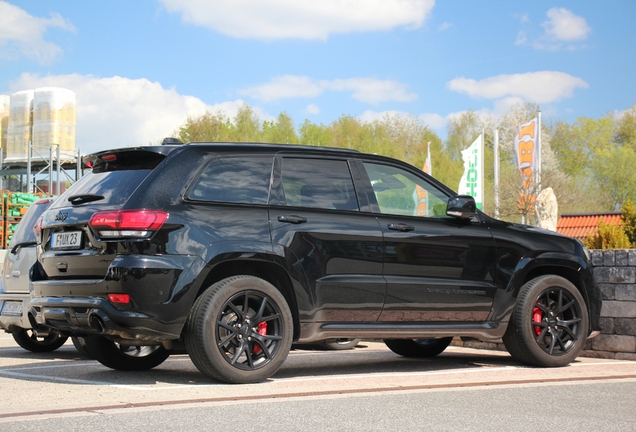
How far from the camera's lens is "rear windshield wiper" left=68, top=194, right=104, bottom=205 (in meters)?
6.88

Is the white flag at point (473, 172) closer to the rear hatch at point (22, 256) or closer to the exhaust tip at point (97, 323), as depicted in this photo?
the rear hatch at point (22, 256)

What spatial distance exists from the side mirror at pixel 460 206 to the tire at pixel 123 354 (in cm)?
282

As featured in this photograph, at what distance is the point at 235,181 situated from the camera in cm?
699

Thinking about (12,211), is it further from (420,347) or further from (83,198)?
(83,198)

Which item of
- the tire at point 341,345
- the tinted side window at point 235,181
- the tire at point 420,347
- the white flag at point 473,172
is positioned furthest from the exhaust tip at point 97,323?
the white flag at point 473,172

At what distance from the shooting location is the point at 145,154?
274 inches

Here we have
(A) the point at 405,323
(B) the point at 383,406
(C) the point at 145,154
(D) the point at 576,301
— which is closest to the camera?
(B) the point at 383,406

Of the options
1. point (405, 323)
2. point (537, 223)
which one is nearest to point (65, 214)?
point (405, 323)

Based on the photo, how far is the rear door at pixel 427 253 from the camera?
7.46m

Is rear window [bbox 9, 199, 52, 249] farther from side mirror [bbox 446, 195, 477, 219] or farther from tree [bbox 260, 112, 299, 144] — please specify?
tree [bbox 260, 112, 299, 144]

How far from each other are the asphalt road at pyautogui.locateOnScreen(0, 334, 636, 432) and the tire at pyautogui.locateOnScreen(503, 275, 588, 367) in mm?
162

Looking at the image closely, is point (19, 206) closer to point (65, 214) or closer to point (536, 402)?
point (65, 214)

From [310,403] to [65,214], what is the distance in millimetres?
2559

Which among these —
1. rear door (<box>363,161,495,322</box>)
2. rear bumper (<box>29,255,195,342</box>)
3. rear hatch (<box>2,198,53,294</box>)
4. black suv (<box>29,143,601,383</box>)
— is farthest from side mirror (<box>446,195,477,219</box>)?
rear hatch (<box>2,198,53,294</box>)
